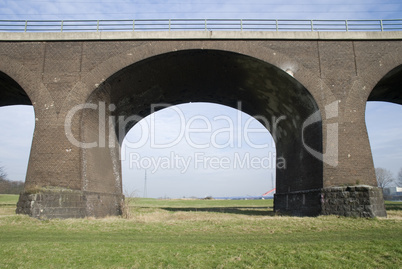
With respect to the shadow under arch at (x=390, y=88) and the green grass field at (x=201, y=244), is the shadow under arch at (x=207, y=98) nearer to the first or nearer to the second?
the green grass field at (x=201, y=244)

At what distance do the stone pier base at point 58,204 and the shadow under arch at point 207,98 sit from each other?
1.40 feet

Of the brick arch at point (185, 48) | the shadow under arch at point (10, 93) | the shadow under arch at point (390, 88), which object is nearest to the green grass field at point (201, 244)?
the brick arch at point (185, 48)

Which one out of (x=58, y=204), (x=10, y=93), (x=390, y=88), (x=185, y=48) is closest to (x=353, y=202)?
(x=390, y=88)

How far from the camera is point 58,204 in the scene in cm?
1317

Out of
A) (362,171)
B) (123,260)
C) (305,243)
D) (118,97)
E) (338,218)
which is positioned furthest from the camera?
(118,97)

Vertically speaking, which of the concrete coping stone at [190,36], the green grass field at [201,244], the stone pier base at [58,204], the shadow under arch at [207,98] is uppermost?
the concrete coping stone at [190,36]

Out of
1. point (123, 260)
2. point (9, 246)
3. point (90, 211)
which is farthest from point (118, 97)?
point (123, 260)

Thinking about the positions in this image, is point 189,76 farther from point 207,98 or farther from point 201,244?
point 201,244

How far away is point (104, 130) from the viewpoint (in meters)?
17.3

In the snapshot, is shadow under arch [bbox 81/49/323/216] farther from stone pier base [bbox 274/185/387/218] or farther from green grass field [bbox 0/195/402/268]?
green grass field [bbox 0/195/402/268]

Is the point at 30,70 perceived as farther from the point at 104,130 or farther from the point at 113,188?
the point at 113,188

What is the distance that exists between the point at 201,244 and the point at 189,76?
11.5 metres

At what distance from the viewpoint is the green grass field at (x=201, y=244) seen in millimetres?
6547

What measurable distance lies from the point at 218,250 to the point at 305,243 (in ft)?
7.50
